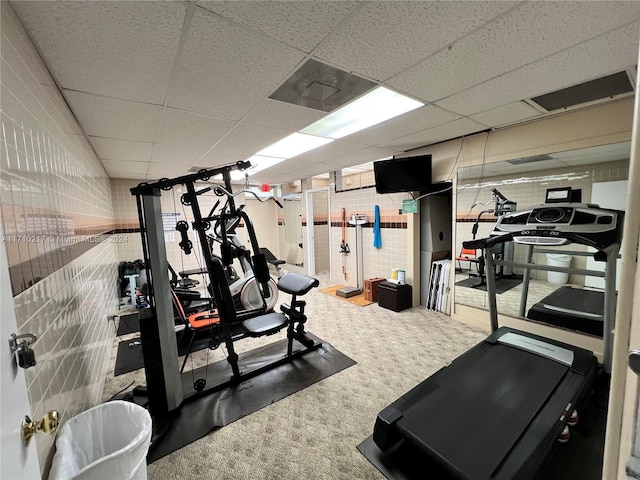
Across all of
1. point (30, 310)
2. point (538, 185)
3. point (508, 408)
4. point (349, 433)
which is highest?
point (538, 185)

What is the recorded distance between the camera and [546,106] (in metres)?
2.34

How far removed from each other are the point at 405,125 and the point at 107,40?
2374 mm

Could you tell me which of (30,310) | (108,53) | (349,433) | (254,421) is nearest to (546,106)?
(349,433)

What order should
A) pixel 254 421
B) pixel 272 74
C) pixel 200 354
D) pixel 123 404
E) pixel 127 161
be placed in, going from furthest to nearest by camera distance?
1. pixel 127 161
2. pixel 200 354
3. pixel 254 421
4. pixel 272 74
5. pixel 123 404

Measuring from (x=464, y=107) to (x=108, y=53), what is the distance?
2.53m

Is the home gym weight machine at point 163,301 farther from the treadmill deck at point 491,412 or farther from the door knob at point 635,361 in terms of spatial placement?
the door knob at point 635,361

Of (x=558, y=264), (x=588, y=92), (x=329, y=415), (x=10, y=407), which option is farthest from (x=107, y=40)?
(x=558, y=264)

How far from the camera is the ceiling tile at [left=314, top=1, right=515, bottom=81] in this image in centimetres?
120

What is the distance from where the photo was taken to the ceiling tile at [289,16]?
1.15m

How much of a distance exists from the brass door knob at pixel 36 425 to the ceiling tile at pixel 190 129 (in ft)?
6.91

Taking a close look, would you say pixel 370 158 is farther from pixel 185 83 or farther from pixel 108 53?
pixel 108 53

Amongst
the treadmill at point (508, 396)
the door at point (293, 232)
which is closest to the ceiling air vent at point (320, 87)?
the treadmill at point (508, 396)

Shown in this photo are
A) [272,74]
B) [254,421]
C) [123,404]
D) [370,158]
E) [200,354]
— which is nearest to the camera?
[123,404]

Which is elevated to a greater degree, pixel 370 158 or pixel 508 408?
pixel 370 158
